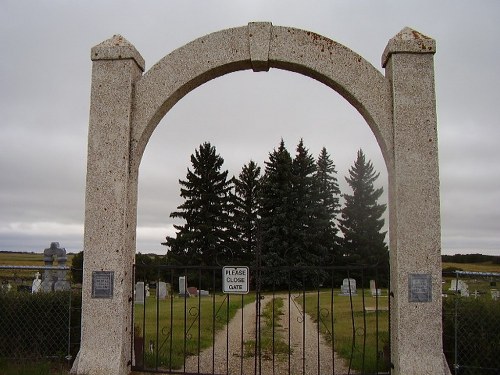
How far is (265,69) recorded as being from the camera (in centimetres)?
635

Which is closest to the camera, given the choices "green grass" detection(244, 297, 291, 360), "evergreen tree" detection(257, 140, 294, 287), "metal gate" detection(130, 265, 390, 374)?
"metal gate" detection(130, 265, 390, 374)

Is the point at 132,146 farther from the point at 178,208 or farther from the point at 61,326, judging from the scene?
the point at 178,208

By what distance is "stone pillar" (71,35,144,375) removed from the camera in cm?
583

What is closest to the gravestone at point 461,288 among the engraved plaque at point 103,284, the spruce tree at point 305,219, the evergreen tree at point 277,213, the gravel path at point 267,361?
→ the gravel path at point 267,361

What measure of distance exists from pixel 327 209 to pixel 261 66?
29147mm

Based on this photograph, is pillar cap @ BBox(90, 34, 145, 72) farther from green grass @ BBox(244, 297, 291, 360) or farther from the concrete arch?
green grass @ BBox(244, 297, 291, 360)

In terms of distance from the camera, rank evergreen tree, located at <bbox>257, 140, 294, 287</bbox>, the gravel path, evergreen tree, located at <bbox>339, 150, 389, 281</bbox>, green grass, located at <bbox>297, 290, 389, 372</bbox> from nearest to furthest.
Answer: green grass, located at <bbox>297, 290, 389, 372</bbox> < the gravel path < evergreen tree, located at <bbox>257, 140, 294, 287</bbox> < evergreen tree, located at <bbox>339, 150, 389, 281</bbox>

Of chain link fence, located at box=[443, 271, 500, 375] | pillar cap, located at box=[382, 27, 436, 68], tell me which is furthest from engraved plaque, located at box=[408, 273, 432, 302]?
pillar cap, located at box=[382, 27, 436, 68]

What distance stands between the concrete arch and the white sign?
1.84 meters

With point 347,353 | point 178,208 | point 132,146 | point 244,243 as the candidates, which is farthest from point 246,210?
point 132,146

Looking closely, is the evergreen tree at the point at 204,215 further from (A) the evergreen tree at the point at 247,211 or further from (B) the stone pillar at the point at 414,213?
(B) the stone pillar at the point at 414,213

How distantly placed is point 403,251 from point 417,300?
576 millimetres

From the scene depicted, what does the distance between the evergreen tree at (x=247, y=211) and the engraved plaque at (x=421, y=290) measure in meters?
23.9

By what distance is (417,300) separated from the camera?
5.59 m
